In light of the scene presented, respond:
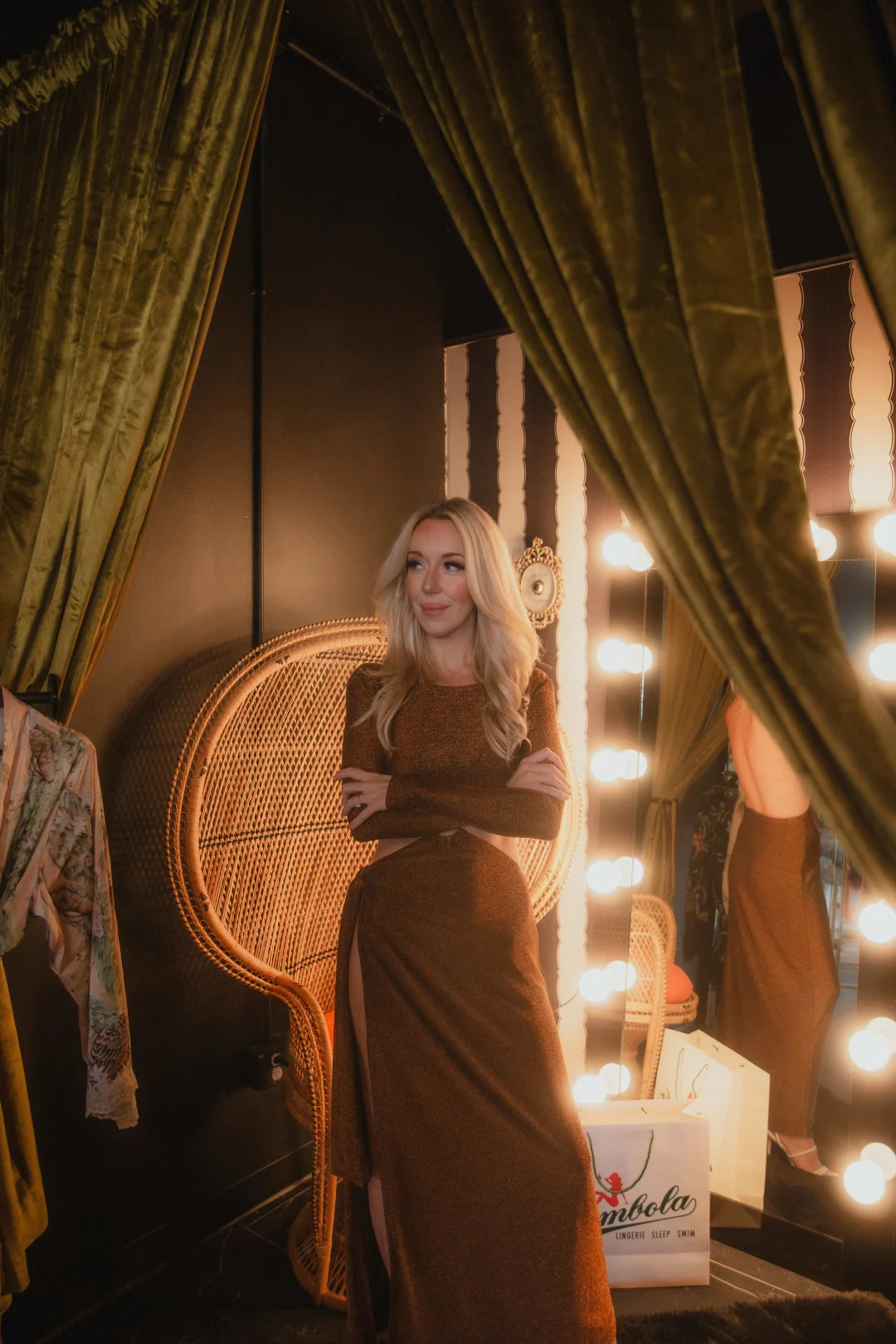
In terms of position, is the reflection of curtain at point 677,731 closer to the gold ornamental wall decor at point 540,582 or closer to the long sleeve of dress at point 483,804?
the gold ornamental wall decor at point 540,582

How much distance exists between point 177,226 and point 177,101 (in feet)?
0.77

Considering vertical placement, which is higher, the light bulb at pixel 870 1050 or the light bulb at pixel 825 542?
the light bulb at pixel 825 542

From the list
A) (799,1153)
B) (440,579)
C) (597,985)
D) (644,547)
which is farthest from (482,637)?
(799,1153)

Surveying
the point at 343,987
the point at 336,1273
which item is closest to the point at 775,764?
the point at 343,987

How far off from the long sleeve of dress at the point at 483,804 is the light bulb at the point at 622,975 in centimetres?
85

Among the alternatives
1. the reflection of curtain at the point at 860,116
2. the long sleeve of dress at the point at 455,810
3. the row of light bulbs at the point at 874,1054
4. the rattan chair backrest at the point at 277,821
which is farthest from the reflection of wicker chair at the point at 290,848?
the reflection of curtain at the point at 860,116

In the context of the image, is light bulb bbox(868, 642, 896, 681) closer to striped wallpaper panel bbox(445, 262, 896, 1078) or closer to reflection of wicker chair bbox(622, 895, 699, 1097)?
striped wallpaper panel bbox(445, 262, 896, 1078)

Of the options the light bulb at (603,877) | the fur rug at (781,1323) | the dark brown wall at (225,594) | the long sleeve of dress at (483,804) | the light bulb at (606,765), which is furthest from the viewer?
the light bulb at (606,765)

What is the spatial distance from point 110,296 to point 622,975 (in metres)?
1.99

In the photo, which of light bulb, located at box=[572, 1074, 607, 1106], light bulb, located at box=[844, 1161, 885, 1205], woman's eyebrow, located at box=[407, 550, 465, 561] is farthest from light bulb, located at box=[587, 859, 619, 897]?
woman's eyebrow, located at box=[407, 550, 465, 561]

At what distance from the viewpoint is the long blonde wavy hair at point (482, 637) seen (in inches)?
72.7

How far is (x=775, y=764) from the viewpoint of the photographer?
208cm

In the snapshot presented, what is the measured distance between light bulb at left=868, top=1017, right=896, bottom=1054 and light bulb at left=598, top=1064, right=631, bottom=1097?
0.67m

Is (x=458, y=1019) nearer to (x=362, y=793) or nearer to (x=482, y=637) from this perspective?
(x=362, y=793)
